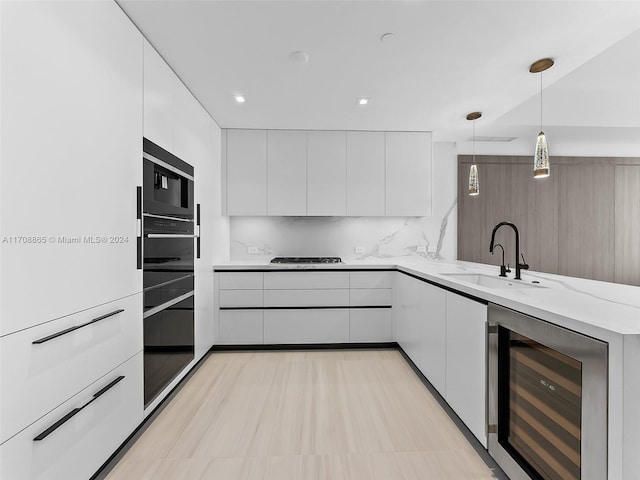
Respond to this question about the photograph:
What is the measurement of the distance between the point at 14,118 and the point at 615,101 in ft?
14.2

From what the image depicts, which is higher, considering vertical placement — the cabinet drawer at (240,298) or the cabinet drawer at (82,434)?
the cabinet drawer at (240,298)

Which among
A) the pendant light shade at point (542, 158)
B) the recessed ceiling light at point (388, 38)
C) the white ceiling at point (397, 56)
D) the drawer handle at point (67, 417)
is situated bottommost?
the drawer handle at point (67, 417)

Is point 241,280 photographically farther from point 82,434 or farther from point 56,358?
point 56,358

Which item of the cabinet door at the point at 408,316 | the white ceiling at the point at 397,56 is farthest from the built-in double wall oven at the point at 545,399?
the white ceiling at the point at 397,56

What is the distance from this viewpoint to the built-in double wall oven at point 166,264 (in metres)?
2.04

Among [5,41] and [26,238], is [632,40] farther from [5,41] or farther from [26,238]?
[26,238]

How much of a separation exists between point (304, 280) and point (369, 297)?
684 millimetres

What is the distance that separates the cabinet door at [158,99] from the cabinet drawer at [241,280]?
4.62ft

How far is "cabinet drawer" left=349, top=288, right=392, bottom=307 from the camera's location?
3461 mm

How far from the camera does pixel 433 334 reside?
2.39m

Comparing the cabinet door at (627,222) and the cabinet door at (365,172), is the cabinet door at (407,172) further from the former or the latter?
the cabinet door at (627,222)

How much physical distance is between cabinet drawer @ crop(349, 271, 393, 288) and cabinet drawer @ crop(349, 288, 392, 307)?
41 millimetres

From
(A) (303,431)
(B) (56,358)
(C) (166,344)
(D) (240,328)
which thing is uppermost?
(B) (56,358)

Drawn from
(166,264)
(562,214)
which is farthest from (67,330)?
(562,214)
